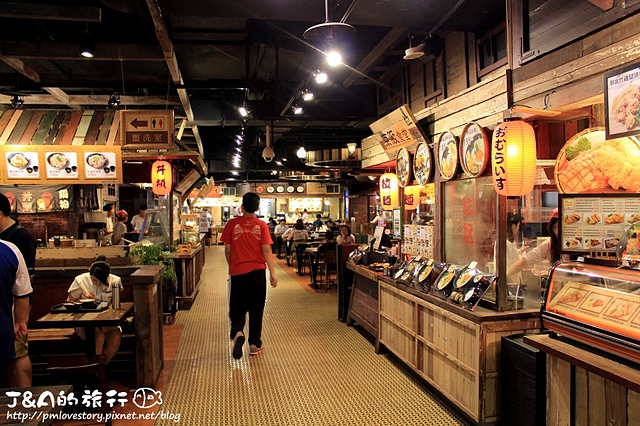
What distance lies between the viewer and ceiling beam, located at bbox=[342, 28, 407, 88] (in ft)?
21.3

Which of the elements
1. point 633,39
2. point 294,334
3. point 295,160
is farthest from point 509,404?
point 295,160

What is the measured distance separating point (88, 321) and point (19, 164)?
3.64 metres

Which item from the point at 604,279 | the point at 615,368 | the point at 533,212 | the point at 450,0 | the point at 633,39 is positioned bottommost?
the point at 615,368

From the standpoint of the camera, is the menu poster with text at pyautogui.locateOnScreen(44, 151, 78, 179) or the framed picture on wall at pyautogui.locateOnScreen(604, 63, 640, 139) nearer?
the framed picture on wall at pyautogui.locateOnScreen(604, 63, 640, 139)

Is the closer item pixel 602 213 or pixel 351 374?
pixel 602 213

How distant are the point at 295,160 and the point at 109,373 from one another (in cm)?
1589

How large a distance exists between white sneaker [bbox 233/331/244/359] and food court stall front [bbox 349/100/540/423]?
5.84ft

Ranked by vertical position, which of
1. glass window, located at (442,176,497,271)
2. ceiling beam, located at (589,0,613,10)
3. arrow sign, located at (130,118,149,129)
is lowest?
glass window, located at (442,176,497,271)

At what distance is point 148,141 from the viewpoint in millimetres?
7000

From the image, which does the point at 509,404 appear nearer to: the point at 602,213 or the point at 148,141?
the point at 602,213

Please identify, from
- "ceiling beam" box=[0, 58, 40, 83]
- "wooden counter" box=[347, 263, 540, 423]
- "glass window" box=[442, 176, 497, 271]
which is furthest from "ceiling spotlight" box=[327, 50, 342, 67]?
"ceiling beam" box=[0, 58, 40, 83]

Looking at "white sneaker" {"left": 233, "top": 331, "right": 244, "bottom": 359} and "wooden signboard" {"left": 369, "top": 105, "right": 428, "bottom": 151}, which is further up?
"wooden signboard" {"left": 369, "top": 105, "right": 428, "bottom": 151}

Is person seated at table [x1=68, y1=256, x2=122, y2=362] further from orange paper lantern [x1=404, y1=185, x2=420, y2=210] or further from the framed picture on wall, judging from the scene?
the framed picture on wall

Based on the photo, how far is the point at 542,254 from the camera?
467 centimetres
